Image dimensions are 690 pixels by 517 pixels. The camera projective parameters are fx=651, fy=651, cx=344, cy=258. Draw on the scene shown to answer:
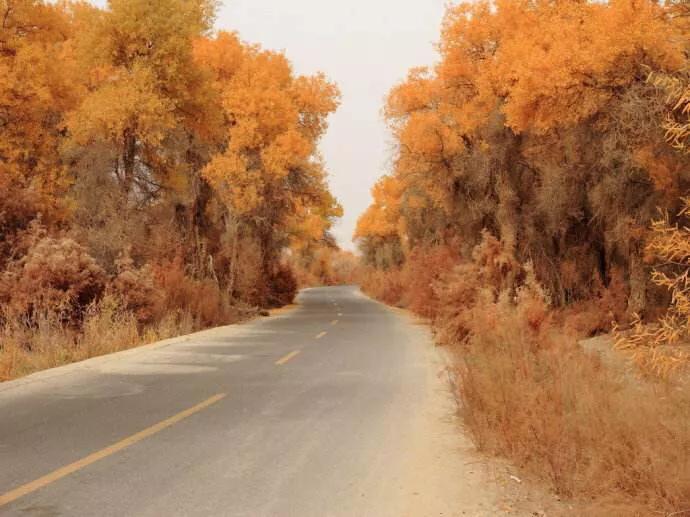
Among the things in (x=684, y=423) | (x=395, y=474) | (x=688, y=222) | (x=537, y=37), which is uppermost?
(x=537, y=37)

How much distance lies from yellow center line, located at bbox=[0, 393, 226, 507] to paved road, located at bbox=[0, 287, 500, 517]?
16 mm

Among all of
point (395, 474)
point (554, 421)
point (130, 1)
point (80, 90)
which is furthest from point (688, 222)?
point (80, 90)

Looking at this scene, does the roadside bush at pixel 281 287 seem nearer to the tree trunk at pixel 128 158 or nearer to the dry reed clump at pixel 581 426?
the tree trunk at pixel 128 158

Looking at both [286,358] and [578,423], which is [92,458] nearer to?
[578,423]

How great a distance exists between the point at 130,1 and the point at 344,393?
17.2 m

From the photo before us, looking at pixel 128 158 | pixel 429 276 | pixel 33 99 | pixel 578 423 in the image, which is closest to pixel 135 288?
pixel 128 158

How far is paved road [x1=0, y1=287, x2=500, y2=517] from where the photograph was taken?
494 centimetres

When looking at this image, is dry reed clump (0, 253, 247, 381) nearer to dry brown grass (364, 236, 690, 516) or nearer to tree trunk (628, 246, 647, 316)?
dry brown grass (364, 236, 690, 516)

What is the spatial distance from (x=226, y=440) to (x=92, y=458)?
4.33 ft

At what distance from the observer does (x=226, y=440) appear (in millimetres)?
6672

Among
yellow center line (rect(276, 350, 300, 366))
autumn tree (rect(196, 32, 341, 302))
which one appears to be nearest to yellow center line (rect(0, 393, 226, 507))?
yellow center line (rect(276, 350, 300, 366))

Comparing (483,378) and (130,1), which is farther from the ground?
(130,1)

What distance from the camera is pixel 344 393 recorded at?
9.51m

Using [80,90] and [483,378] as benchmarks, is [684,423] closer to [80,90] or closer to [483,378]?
[483,378]
